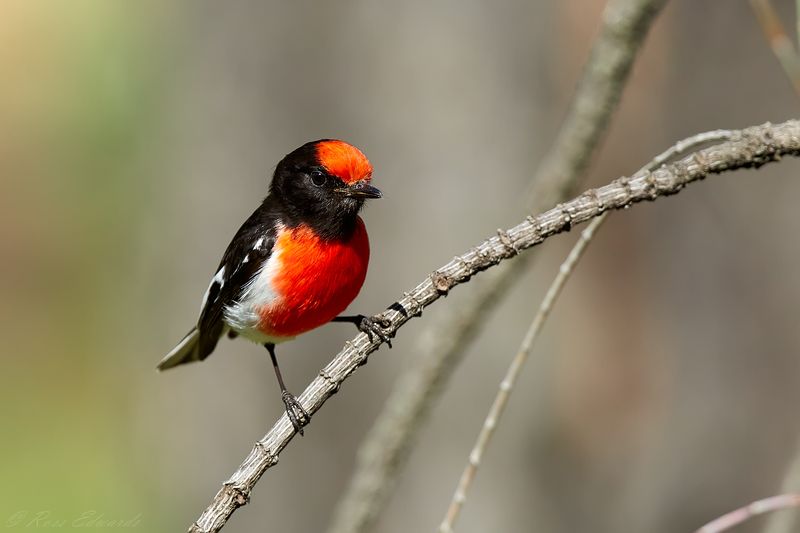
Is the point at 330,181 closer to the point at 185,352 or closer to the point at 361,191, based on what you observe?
the point at 361,191

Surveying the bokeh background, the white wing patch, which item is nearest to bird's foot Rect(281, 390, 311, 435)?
the white wing patch

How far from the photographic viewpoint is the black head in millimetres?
2793

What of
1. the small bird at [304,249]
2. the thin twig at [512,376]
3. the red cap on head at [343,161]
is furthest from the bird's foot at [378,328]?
the red cap on head at [343,161]

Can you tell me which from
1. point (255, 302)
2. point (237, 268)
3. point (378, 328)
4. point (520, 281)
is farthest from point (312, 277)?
point (520, 281)

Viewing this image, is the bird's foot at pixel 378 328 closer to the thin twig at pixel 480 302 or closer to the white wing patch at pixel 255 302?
the thin twig at pixel 480 302

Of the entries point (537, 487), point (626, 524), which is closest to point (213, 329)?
point (537, 487)

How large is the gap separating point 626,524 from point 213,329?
83.9 inches

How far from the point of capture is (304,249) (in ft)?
9.16

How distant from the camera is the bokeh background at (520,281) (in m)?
4.03

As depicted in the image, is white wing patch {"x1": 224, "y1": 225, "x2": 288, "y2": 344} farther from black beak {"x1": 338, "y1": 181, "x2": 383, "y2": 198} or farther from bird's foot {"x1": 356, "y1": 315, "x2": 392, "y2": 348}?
bird's foot {"x1": 356, "y1": 315, "x2": 392, "y2": 348}

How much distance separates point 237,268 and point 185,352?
0.55m

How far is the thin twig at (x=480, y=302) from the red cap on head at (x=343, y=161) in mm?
548

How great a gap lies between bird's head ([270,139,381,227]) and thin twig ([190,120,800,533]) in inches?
38.9

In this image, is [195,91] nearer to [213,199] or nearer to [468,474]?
[213,199]
